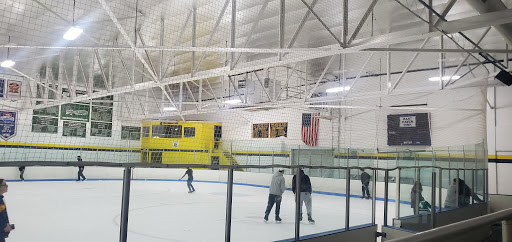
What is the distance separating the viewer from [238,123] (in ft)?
92.4

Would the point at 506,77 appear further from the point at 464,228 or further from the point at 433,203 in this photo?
the point at 464,228

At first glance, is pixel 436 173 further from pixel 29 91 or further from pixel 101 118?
pixel 101 118

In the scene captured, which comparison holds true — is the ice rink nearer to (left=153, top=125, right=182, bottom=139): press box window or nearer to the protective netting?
the protective netting

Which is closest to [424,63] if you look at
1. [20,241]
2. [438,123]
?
[438,123]

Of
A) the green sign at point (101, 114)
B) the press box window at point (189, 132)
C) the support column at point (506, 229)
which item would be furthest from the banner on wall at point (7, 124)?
the support column at point (506, 229)

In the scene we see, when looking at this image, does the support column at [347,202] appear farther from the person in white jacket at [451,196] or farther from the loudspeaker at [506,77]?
the loudspeaker at [506,77]

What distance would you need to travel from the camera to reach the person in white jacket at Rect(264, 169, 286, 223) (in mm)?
6271

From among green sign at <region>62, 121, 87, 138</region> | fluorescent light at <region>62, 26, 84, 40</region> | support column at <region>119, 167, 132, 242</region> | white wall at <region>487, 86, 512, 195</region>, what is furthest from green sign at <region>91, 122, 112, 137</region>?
support column at <region>119, 167, 132, 242</region>

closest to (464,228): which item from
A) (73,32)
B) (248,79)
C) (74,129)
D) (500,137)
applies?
(73,32)

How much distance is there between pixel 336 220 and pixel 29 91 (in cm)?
2072

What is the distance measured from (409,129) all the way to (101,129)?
1967 centimetres

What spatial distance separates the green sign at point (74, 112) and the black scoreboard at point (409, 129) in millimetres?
19074

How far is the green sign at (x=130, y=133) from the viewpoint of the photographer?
2612 cm

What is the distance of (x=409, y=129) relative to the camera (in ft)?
62.5
